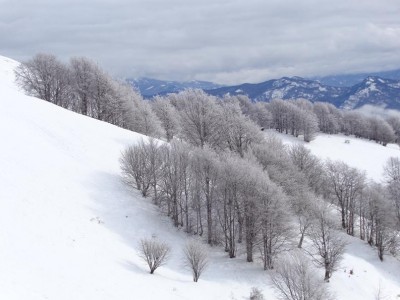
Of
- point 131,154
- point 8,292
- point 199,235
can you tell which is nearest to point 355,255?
point 199,235

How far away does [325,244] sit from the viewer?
43.2 metres

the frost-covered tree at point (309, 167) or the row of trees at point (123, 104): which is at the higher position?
the row of trees at point (123, 104)

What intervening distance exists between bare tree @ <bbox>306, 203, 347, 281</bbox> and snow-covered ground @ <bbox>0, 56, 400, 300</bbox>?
212cm

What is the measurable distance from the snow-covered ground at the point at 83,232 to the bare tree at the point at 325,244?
212cm

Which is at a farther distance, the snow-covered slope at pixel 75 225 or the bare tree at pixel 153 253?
the bare tree at pixel 153 253

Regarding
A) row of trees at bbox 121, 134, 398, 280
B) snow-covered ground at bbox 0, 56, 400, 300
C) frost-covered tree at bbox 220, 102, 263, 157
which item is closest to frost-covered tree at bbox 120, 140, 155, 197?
row of trees at bbox 121, 134, 398, 280

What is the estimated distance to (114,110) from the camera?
79.8 metres

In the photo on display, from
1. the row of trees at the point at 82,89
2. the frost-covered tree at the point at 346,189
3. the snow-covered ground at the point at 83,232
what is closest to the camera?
the snow-covered ground at the point at 83,232

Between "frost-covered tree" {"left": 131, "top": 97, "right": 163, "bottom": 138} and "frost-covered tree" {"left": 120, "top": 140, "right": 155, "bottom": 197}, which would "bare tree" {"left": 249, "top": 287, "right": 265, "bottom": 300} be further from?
"frost-covered tree" {"left": 131, "top": 97, "right": 163, "bottom": 138}

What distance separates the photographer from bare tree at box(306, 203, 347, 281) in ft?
137

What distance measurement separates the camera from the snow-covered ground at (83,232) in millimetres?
25734

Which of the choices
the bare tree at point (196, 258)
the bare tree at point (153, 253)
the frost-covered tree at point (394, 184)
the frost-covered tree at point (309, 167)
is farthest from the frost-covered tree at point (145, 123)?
the bare tree at point (153, 253)

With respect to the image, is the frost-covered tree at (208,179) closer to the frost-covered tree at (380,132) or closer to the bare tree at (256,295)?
the bare tree at (256,295)

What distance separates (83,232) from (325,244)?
83.3ft
